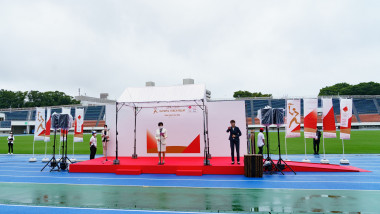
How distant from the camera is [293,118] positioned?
44.5 feet

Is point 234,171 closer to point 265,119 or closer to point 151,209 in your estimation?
point 265,119

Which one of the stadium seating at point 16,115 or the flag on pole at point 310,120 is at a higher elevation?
the stadium seating at point 16,115

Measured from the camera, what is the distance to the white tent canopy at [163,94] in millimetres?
11078

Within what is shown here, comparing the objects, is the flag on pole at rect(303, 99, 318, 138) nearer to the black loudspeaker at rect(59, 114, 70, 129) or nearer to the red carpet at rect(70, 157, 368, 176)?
the red carpet at rect(70, 157, 368, 176)

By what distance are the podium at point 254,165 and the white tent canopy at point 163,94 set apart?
3.04 meters

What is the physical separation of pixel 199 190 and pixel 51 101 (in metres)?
102

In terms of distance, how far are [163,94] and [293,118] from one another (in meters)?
6.77

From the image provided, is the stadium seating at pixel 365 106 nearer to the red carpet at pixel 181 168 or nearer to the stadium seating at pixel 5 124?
the red carpet at pixel 181 168

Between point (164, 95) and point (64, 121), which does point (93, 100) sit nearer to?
point (64, 121)

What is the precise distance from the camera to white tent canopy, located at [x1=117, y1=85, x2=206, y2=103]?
11.1 meters

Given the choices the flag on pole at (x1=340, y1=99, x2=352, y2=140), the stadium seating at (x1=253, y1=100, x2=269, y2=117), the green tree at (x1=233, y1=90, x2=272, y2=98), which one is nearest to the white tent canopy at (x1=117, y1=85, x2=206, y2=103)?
the flag on pole at (x1=340, y1=99, x2=352, y2=140)

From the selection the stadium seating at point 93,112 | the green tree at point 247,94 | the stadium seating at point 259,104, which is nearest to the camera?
the stadium seating at point 259,104

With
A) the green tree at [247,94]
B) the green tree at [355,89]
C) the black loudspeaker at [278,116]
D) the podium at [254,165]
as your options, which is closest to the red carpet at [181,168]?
the podium at [254,165]

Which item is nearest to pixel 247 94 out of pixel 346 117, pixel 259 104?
pixel 259 104
